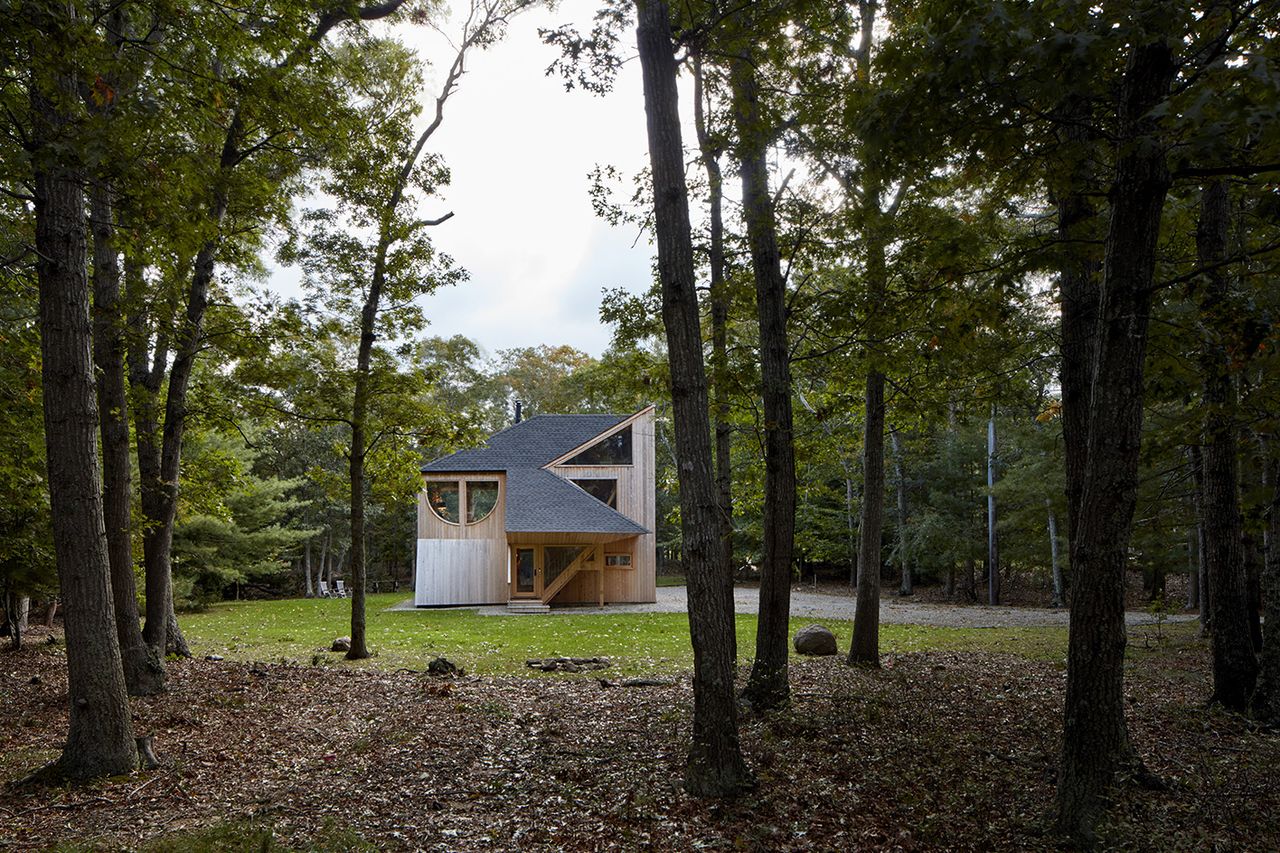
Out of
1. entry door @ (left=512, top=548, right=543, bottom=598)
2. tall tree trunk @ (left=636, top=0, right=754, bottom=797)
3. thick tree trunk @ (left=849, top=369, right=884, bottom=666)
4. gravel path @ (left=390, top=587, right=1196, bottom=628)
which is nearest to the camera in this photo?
tall tree trunk @ (left=636, top=0, right=754, bottom=797)

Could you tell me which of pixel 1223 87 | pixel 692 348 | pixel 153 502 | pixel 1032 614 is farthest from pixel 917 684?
pixel 1032 614

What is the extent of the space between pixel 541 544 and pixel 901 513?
12.2m

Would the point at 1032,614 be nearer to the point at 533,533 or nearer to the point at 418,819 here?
the point at 533,533

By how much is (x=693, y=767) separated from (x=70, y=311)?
5.31 metres

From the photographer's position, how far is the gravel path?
16875mm

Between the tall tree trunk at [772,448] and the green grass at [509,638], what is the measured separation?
3.17 metres

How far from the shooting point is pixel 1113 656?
4.02 meters

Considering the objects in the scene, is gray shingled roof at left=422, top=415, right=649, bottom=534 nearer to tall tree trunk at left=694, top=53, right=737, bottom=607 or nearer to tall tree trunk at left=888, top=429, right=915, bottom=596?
tall tree trunk at left=888, top=429, right=915, bottom=596

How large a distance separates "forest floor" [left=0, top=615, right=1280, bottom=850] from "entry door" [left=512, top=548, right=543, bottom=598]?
13.8 meters

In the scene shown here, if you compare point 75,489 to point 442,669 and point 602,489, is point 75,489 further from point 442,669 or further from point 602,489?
point 602,489

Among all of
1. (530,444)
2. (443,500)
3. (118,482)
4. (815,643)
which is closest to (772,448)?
(815,643)

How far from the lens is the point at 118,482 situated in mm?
7789

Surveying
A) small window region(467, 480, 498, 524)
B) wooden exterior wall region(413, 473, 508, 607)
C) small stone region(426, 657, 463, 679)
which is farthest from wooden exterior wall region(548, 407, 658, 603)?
small stone region(426, 657, 463, 679)

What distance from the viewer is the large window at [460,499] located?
23312 millimetres
